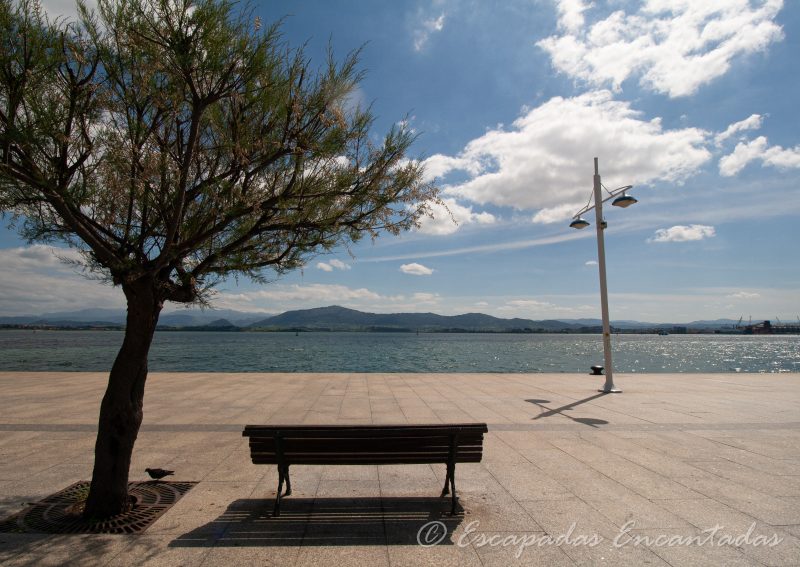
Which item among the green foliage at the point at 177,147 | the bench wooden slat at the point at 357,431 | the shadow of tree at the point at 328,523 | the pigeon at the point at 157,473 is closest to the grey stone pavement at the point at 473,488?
the shadow of tree at the point at 328,523

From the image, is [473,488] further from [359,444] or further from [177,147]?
[177,147]

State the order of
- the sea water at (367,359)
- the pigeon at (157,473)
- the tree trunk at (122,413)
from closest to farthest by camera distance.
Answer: the tree trunk at (122,413), the pigeon at (157,473), the sea water at (367,359)

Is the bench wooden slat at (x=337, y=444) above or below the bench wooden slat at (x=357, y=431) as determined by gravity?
below

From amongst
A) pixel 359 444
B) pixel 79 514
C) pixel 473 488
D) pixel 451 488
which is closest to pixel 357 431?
pixel 359 444

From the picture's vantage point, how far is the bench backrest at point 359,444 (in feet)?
15.3

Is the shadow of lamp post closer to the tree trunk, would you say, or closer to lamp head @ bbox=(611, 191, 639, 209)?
lamp head @ bbox=(611, 191, 639, 209)

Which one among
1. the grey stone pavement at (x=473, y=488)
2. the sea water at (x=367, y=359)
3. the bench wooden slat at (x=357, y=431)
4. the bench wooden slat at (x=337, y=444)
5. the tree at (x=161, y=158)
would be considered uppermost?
the tree at (x=161, y=158)

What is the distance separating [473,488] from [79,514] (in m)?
3.94

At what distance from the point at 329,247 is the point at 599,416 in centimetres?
706

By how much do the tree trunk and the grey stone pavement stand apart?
426 millimetres

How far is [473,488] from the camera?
17.4 ft

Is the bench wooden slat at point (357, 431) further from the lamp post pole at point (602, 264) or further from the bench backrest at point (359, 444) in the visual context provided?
the lamp post pole at point (602, 264)

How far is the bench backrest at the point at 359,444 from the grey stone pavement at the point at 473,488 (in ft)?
1.60

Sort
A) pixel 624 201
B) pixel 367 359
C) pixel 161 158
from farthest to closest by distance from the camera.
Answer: pixel 367 359, pixel 624 201, pixel 161 158
